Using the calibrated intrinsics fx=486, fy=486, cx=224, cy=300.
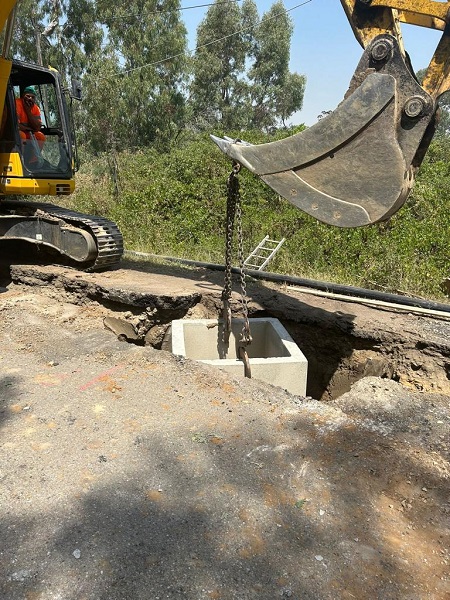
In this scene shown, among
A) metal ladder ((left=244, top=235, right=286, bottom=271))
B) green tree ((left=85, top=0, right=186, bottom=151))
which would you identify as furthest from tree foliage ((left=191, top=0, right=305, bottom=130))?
metal ladder ((left=244, top=235, right=286, bottom=271))

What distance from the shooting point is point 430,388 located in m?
5.15

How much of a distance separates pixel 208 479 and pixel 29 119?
6.29 m

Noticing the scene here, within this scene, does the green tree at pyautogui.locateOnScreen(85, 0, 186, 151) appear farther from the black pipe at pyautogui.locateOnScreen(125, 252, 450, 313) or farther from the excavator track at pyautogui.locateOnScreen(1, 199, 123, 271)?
the black pipe at pyautogui.locateOnScreen(125, 252, 450, 313)

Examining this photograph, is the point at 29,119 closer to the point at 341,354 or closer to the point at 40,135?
the point at 40,135

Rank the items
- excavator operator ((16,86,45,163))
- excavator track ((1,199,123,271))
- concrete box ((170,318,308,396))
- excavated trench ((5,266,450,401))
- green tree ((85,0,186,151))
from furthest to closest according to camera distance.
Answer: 1. green tree ((85,0,186,151))
2. excavator track ((1,199,123,271))
3. excavator operator ((16,86,45,163))
4. excavated trench ((5,266,450,401))
5. concrete box ((170,318,308,396))

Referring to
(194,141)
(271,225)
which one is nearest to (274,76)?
(194,141)

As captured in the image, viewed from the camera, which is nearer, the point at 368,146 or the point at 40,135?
the point at 368,146

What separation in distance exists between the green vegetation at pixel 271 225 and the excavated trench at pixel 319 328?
1929 millimetres

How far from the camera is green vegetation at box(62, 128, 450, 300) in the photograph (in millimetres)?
8406

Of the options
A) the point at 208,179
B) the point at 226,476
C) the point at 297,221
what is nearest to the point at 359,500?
the point at 226,476

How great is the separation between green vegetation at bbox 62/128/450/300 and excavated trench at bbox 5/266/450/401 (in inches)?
75.9

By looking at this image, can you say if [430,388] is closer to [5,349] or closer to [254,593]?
[254,593]

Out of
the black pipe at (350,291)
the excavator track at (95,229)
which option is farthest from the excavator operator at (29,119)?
the black pipe at (350,291)

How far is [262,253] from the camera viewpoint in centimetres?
998
